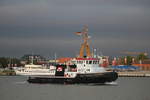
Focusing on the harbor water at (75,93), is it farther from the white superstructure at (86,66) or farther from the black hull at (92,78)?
the white superstructure at (86,66)

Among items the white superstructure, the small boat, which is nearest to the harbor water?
the small boat

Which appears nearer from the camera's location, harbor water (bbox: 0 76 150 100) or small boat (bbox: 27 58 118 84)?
harbor water (bbox: 0 76 150 100)

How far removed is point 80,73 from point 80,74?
38 centimetres

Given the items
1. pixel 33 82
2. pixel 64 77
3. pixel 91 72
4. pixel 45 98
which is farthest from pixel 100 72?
pixel 45 98

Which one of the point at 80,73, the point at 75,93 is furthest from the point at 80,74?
the point at 75,93

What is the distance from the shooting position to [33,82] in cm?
9988

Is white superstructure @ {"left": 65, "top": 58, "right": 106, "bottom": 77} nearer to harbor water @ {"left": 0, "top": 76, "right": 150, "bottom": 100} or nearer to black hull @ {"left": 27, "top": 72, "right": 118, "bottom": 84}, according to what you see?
black hull @ {"left": 27, "top": 72, "right": 118, "bottom": 84}

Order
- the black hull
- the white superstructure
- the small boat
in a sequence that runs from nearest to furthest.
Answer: the black hull, the small boat, the white superstructure

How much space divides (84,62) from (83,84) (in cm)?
530

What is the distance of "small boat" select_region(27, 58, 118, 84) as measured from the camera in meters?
88.5

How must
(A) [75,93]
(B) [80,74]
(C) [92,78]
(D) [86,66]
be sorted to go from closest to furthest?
(A) [75,93], (C) [92,78], (B) [80,74], (D) [86,66]

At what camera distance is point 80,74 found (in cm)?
9006

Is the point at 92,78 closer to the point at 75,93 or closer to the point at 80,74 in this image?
the point at 80,74

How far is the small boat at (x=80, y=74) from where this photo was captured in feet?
290
